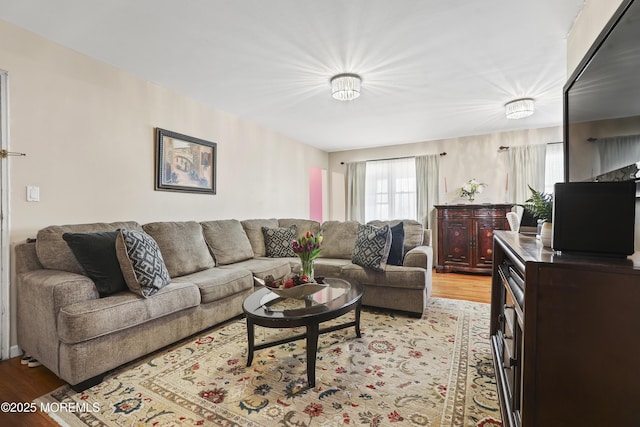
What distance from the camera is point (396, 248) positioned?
3135 millimetres

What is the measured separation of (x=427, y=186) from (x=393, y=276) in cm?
315

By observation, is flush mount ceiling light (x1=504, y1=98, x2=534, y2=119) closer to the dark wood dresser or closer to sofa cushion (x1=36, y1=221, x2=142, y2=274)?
the dark wood dresser

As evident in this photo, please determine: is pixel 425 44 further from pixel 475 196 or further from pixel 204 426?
pixel 475 196

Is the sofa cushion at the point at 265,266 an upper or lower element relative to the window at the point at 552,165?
lower

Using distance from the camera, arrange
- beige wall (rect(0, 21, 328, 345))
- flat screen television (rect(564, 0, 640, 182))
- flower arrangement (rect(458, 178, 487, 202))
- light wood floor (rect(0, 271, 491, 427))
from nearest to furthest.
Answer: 1. flat screen television (rect(564, 0, 640, 182))
2. light wood floor (rect(0, 271, 491, 427))
3. beige wall (rect(0, 21, 328, 345))
4. flower arrangement (rect(458, 178, 487, 202))

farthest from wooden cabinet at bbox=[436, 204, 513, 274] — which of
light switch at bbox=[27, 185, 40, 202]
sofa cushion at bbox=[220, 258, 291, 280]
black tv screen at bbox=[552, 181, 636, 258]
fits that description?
light switch at bbox=[27, 185, 40, 202]

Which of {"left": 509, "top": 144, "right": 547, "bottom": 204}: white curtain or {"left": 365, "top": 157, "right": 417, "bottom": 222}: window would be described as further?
{"left": 365, "top": 157, "right": 417, "bottom": 222}: window

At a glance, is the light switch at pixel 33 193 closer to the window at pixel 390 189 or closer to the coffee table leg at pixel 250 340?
the coffee table leg at pixel 250 340

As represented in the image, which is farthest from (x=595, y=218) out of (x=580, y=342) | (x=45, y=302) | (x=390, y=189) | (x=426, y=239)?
(x=390, y=189)

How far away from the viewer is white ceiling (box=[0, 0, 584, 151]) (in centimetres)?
197

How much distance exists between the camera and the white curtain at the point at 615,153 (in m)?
1.14

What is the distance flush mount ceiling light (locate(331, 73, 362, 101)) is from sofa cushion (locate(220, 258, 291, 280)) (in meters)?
1.97

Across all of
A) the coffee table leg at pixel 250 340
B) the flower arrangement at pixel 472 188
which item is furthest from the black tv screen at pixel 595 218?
the flower arrangement at pixel 472 188

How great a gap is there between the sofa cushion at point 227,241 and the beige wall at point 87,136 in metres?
0.32
